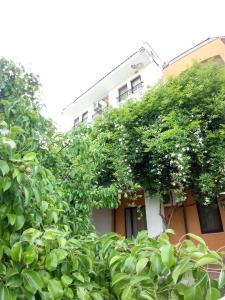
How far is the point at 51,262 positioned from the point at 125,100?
1371 cm

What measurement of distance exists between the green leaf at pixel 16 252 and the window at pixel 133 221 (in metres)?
10.5

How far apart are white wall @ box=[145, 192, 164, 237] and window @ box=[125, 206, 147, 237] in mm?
1294

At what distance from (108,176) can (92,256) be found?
8748mm

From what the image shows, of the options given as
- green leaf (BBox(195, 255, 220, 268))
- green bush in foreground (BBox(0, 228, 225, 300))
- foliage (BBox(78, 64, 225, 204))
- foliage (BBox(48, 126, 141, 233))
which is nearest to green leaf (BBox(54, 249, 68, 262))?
green bush in foreground (BBox(0, 228, 225, 300))

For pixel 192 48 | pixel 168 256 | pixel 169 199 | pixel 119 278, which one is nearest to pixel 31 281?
pixel 119 278

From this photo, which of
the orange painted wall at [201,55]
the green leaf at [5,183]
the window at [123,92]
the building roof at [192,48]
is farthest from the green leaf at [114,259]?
Result: the window at [123,92]

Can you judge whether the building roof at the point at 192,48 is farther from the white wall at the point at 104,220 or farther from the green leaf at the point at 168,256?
the green leaf at the point at 168,256

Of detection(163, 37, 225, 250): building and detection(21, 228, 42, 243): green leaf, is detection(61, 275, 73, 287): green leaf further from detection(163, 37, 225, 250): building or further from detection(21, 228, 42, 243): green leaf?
detection(163, 37, 225, 250): building

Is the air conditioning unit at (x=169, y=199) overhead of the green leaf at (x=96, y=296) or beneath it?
overhead

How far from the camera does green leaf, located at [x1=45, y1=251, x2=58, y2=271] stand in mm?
1589

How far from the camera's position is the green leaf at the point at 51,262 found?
5.21 ft

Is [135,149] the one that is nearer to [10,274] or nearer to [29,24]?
[29,24]

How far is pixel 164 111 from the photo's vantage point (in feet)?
33.8

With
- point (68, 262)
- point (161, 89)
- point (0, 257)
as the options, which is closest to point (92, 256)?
point (68, 262)
